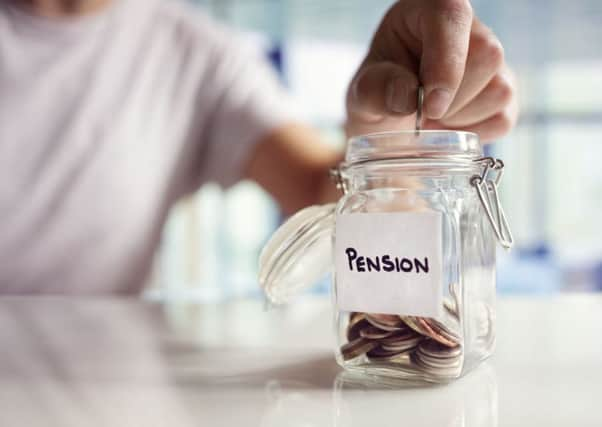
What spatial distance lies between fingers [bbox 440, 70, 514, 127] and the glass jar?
6 cm

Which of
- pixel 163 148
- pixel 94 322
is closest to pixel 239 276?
pixel 163 148

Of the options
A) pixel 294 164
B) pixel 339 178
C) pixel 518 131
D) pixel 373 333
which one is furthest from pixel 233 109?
pixel 518 131

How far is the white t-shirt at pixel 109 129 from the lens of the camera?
95cm

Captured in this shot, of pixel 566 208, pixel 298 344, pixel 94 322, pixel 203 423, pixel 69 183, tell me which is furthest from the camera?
pixel 566 208

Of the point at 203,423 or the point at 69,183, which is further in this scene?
the point at 69,183

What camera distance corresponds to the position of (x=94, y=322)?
57cm

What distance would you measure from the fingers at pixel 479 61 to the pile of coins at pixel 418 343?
0.13m

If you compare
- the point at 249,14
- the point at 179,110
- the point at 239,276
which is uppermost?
the point at 249,14

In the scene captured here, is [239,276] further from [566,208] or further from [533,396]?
[533,396]

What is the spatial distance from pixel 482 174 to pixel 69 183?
0.76 m

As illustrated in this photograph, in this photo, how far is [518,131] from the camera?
3.65 meters

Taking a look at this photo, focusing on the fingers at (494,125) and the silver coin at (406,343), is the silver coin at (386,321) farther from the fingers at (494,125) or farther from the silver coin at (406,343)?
the fingers at (494,125)

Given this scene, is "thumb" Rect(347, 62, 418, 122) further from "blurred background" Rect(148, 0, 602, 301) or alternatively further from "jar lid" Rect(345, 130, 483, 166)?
"blurred background" Rect(148, 0, 602, 301)

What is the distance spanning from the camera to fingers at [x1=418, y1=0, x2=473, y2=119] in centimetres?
33
